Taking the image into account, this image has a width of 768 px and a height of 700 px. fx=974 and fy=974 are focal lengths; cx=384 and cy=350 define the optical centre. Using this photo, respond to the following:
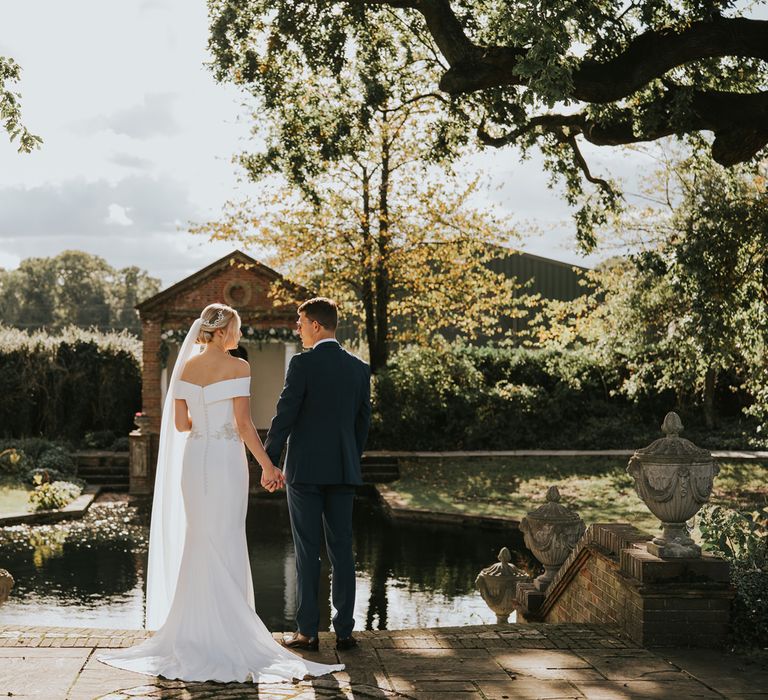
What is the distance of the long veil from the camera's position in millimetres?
6273

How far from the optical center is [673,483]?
6.35m

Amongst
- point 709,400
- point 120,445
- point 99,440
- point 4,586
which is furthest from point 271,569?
point 709,400

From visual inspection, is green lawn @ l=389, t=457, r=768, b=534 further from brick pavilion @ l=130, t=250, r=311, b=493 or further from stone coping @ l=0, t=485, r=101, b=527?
stone coping @ l=0, t=485, r=101, b=527

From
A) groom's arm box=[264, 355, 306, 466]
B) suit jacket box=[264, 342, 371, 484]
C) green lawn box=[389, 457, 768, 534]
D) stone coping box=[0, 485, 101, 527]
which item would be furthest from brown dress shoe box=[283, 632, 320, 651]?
stone coping box=[0, 485, 101, 527]

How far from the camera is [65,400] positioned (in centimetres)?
2742

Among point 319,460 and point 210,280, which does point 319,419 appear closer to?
point 319,460

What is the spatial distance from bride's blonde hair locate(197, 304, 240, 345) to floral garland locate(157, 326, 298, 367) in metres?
20.2

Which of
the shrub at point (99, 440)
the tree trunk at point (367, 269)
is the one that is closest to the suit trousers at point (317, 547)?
the tree trunk at point (367, 269)

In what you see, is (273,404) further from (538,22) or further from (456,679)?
(456,679)

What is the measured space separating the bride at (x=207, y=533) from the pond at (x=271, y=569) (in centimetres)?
412

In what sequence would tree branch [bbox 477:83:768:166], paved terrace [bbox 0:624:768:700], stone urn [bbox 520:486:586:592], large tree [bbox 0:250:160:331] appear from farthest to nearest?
large tree [bbox 0:250:160:331] < tree branch [bbox 477:83:768:166] < stone urn [bbox 520:486:586:592] < paved terrace [bbox 0:624:768:700]

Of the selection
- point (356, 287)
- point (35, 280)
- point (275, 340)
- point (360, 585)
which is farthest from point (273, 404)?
point (35, 280)

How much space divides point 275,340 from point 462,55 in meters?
16.8

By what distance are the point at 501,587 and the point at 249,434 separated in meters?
4.48
